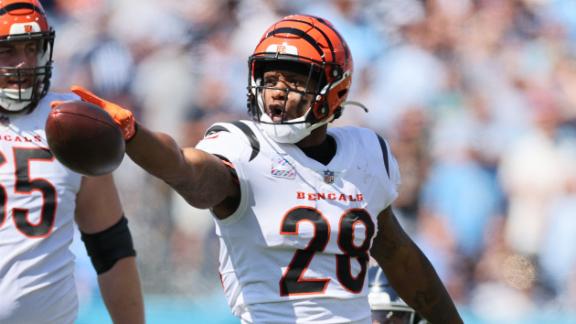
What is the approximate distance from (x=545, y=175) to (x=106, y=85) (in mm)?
2854

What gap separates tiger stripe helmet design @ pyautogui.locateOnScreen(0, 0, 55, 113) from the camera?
3543mm

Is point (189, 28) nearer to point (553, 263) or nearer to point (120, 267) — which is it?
point (553, 263)

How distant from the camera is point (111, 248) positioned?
3.81m

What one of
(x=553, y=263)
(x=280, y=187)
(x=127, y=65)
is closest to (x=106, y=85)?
(x=127, y=65)

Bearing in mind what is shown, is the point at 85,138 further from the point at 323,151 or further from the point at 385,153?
the point at 385,153

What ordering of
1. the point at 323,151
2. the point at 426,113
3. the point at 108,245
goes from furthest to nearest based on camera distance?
1. the point at 426,113
2. the point at 108,245
3. the point at 323,151

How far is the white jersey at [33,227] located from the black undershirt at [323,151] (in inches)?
34.8

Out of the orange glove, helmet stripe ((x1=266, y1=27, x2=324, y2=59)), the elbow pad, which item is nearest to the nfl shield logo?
helmet stripe ((x1=266, y1=27, x2=324, y2=59))

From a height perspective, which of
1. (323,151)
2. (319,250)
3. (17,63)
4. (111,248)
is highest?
(17,63)

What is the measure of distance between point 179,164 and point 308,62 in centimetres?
Result: 71

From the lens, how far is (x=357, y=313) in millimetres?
3080

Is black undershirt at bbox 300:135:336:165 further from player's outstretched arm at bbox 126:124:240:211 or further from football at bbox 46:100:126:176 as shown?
football at bbox 46:100:126:176

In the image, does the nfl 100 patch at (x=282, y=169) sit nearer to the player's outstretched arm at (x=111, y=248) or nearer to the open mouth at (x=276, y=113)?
the open mouth at (x=276, y=113)

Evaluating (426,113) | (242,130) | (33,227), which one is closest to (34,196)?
(33,227)
